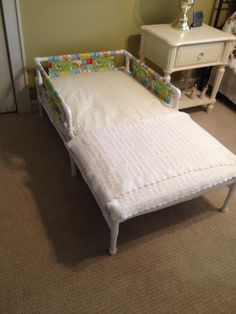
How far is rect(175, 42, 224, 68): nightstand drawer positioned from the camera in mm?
2039

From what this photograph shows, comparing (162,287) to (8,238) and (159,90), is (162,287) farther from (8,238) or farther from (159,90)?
(159,90)

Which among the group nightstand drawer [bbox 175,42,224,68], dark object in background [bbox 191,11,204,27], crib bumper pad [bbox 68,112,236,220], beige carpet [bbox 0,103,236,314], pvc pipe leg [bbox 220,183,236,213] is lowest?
beige carpet [bbox 0,103,236,314]

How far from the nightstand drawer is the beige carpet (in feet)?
3.18

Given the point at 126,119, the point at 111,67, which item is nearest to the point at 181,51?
the point at 111,67

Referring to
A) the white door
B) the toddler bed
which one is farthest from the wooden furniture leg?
the white door

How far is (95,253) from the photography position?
4.55 feet

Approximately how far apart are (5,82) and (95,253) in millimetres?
1439

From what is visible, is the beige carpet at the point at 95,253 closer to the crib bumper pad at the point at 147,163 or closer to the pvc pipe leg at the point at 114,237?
the pvc pipe leg at the point at 114,237

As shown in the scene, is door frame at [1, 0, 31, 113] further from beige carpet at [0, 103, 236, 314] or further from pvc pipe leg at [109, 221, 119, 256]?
pvc pipe leg at [109, 221, 119, 256]

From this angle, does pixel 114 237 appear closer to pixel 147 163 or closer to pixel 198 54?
pixel 147 163

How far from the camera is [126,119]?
1686 millimetres


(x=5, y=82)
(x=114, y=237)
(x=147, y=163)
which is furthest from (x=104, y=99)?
(x=114, y=237)

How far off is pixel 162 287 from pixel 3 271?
71 centimetres

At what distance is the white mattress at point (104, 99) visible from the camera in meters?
1.67
